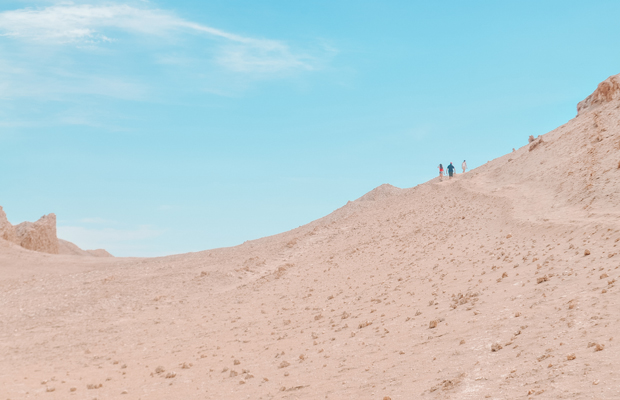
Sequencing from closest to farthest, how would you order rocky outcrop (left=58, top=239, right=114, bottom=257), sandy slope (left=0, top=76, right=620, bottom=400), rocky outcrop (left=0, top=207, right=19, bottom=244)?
sandy slope (left=0, top=76, right=620, bottom=400) < rocky outcrop (left=0, top=207, right=19, bottom=244) < rocky outcrop (left=58, top=239, right=114, bottom=257)

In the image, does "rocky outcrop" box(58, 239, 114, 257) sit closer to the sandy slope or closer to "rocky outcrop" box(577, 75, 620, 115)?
the sandy slope

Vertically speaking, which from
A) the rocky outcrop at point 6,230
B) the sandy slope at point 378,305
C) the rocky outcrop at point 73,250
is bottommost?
the sandy slope at point 378,305

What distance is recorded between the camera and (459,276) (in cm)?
1931

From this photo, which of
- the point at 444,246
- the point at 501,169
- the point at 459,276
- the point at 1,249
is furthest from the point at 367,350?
the point at 1,249

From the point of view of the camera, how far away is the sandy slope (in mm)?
10758

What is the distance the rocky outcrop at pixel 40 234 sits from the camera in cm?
4522

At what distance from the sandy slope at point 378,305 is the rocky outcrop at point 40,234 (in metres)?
4.97

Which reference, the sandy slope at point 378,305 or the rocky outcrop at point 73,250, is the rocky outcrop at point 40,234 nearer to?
the sandy slope at point 378,305

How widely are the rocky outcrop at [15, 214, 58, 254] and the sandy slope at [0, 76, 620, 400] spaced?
16.3 feet

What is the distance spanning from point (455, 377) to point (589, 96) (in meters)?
39.4

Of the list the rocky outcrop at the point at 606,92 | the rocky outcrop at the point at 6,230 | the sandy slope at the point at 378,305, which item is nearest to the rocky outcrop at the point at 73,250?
the rocky outcrop at the point at 6,230

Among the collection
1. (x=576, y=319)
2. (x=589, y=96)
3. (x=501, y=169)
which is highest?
(x=589, y=96)

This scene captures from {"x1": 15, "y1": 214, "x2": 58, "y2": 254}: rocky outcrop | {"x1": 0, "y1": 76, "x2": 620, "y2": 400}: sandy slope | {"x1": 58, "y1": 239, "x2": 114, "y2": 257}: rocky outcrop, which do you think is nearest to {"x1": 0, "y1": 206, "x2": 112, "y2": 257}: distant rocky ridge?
{"x1": 15, "y1": 214, "x2": 58, "y2": 254}: rocky outcrop

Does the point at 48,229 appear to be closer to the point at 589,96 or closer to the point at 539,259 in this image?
the point at 539,259
